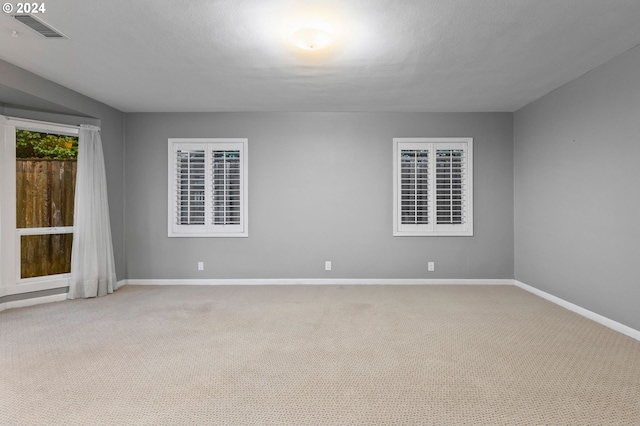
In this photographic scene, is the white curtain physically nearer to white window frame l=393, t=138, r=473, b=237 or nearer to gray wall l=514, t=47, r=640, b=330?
white window frame l=393, t=138, r=473, b=237

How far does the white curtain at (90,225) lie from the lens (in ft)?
14.7

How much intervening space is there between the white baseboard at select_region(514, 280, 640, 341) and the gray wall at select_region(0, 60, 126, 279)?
606 cm

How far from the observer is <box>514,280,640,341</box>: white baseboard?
319 cm

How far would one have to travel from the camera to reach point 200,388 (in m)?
2.24

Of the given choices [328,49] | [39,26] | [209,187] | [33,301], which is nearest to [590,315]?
[328,49]

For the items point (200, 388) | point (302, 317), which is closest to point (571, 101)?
point (302, 317)

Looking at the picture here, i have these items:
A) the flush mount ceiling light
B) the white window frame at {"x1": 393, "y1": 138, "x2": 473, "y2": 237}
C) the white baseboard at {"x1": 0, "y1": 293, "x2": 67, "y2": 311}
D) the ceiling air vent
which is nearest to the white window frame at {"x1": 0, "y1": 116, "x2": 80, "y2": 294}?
the white baseboard at {"x1": 0, "y1": 293, "x2": 67, "y2": 311}

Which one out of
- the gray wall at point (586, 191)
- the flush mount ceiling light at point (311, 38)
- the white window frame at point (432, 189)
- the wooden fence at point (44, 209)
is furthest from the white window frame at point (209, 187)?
the gray wall at point (586, 191)

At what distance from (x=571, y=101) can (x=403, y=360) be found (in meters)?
3.60

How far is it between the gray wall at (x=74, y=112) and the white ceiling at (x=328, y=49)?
14cm

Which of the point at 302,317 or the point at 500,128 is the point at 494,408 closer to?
the point at 302,317

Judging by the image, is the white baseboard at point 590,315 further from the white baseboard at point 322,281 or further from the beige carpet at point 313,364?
the white baseboard at point 322,281

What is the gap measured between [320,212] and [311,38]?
286cm

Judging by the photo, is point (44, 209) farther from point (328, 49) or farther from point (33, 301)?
point (328, 49)
